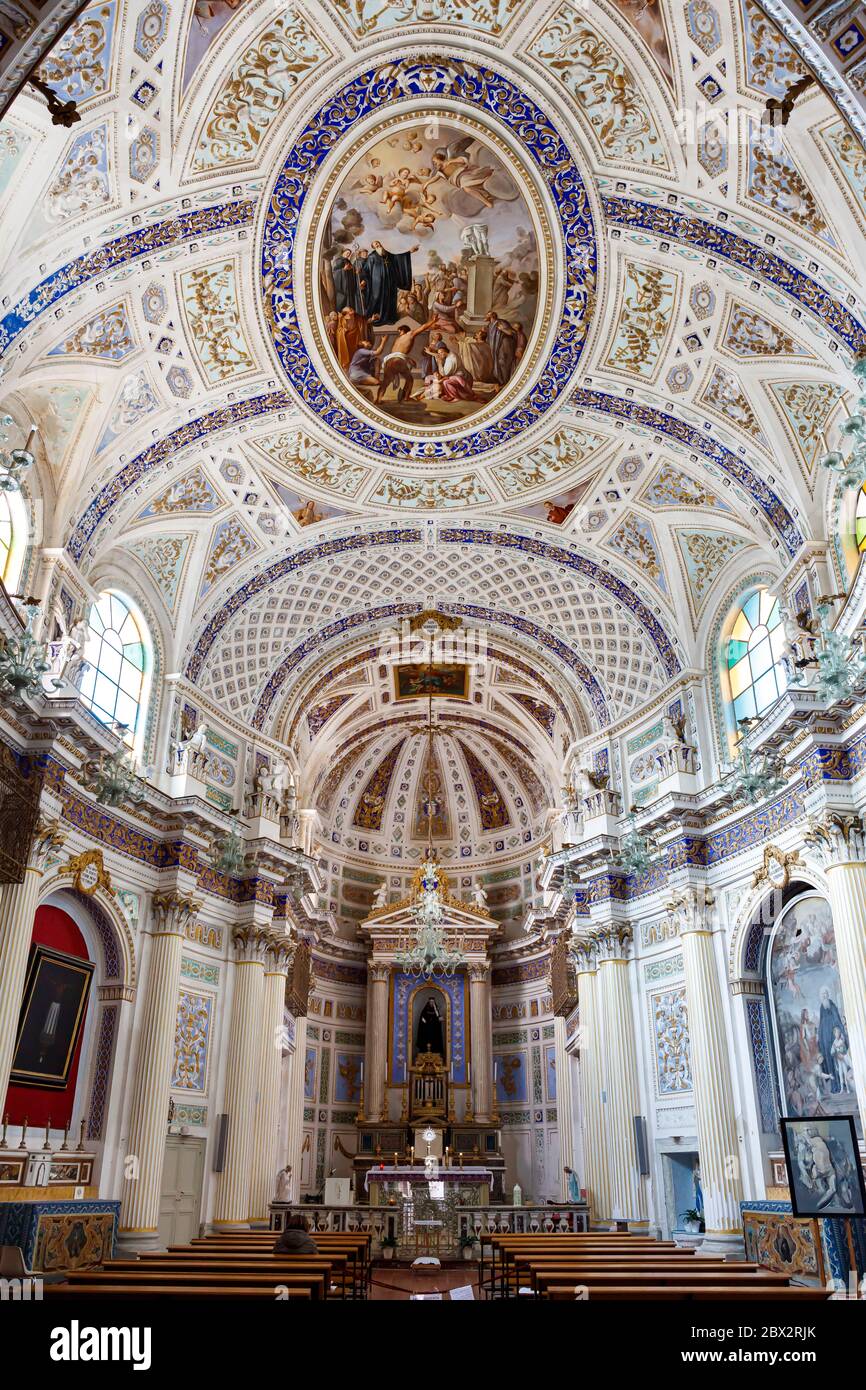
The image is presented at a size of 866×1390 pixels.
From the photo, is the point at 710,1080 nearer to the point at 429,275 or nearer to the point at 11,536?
the point at 429,275

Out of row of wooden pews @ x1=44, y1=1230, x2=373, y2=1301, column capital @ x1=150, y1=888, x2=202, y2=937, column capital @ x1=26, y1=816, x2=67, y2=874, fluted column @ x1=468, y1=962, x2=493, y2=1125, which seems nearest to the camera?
row of wooden pews @ x1=44, y1=1230, x2=373, y2=1301

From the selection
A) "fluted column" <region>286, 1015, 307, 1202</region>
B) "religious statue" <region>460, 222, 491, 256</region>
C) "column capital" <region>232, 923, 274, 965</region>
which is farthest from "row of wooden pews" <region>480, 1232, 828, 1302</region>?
"religious statue" <region>460, 222, 491, 256</region>

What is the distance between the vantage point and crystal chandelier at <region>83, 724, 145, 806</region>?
16.0m

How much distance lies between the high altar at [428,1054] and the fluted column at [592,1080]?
5299mm

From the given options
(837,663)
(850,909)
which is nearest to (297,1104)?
(850,909)

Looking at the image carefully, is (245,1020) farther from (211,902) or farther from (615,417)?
(615,417)

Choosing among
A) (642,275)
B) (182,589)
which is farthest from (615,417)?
(182,589)

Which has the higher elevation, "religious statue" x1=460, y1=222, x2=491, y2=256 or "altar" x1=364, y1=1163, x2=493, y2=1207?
"religious statue" x1=460, y1=222, x2=491, y2=256

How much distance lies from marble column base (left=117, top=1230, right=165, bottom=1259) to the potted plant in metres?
9.10

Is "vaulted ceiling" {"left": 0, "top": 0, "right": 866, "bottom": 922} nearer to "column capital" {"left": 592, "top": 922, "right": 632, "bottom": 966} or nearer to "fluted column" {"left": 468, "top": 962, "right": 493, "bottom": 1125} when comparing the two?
"column capital" {"left": 592, "top": 922, "right": 632, "bottom": 966}

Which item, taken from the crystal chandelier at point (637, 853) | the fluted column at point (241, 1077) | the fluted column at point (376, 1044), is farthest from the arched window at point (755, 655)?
the fluted column at point (376, 1044)

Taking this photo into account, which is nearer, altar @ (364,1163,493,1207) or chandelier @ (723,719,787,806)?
chandelier @ (723,719,787,806)

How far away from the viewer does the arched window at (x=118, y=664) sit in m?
17.4

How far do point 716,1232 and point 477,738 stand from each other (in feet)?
56.1
